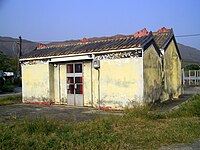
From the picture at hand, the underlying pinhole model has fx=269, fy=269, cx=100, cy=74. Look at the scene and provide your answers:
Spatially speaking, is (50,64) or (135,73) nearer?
(135,73)

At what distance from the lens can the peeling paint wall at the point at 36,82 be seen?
1717 centimetres

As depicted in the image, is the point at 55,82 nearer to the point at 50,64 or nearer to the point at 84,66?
the point at 50,64

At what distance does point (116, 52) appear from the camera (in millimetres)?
13961

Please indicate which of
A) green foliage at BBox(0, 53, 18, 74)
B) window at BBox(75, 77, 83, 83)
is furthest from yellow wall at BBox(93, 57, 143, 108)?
green foliage at BBox(0, 53, 18, 74)

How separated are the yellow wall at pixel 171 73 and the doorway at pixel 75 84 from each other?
17.8 ft

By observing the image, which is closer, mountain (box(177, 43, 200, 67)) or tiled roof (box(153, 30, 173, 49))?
tiled roof (box(153, 30, 173, 49))

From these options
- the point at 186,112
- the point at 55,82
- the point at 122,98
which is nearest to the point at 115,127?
the point at 186,112

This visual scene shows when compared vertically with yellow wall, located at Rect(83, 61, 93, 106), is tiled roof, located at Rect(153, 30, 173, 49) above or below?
above

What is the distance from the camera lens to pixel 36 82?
17734mm

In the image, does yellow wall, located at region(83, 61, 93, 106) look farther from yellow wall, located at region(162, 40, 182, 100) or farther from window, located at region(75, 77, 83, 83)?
yellow wall, located at region(162, 40, 182, 100)

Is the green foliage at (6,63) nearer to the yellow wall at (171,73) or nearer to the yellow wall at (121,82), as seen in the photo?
the yellow wall at (171,73)

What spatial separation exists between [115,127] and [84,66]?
24.4 feet

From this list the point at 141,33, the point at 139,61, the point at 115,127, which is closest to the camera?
the point at 115,127

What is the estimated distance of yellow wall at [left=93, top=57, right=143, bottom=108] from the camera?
13328 mm
